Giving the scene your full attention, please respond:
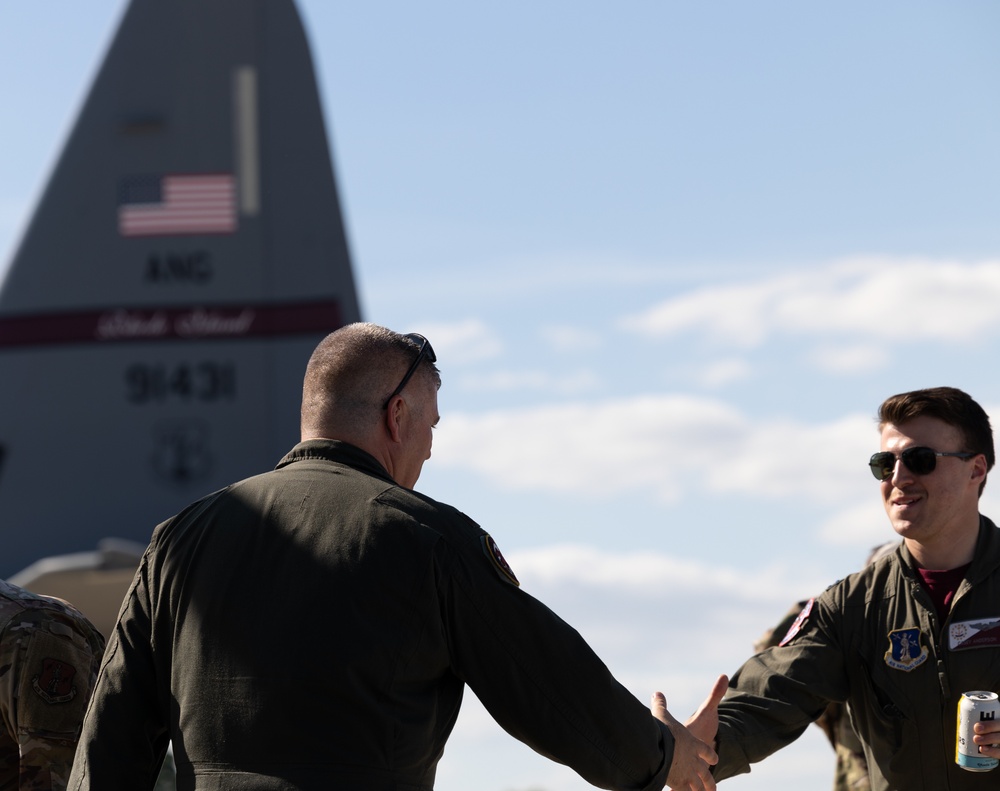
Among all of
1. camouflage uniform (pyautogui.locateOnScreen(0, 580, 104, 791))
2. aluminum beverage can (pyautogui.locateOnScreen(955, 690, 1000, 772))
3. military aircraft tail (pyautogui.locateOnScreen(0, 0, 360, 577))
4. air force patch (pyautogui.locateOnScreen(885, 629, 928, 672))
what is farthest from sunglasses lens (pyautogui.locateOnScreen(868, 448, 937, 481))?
military aircraft tail (pyautogui.locateOnScreen(0, 0, 360, 577))

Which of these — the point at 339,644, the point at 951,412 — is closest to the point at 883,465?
the point at 951,412

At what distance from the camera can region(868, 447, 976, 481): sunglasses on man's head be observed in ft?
14.9

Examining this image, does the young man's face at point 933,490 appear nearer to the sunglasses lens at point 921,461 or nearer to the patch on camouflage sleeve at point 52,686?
the sunglasses lens at point 921,461

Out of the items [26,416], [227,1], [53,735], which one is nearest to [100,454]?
[26,416]

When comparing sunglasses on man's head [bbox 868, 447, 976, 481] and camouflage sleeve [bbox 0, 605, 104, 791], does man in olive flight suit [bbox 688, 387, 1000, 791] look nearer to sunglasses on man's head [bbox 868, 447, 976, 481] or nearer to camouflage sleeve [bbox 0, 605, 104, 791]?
sunglasses on man's head [bbox 868, 447, 976, 481]

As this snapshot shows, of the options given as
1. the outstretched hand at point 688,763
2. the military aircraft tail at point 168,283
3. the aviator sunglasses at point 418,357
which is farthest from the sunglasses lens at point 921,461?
the military aircraft tail at point 168,283

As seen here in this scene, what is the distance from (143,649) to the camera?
11.0ft

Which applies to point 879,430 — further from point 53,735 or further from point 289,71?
point 289,71

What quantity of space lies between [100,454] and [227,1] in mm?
4654

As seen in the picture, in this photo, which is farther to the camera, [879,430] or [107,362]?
[107,362]

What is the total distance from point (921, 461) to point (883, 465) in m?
0.14

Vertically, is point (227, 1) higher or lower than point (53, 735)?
higher

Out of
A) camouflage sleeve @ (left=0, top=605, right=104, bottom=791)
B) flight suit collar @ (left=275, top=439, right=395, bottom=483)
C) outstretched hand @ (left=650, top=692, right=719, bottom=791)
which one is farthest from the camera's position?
camouflage sleeve @ (left=0, top=605, right=104, bottom=791)

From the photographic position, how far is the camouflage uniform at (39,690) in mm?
3838
